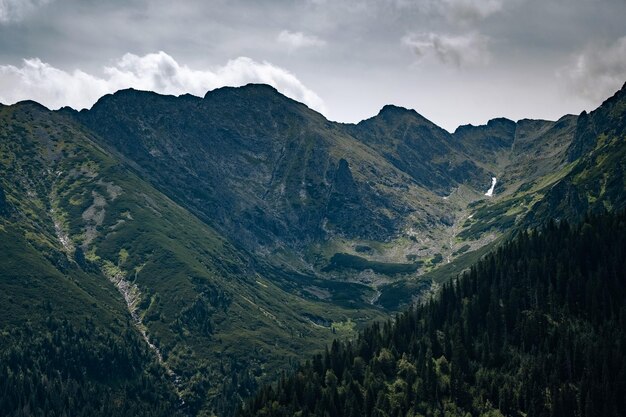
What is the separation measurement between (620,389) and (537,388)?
23160 mm

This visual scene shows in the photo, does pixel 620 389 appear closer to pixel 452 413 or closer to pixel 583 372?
pixel 583 372

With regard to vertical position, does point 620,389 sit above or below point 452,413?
above

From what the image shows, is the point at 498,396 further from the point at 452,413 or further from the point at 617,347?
the point at 617,347

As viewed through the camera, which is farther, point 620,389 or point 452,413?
point 452,413

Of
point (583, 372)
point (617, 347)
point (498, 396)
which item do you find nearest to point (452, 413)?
point (498, 396)

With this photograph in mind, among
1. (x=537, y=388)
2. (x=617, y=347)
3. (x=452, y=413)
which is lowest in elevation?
(x=452, y=413)

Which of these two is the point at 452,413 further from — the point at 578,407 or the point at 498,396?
the point at 578,407

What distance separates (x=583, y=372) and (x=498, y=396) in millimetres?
27458

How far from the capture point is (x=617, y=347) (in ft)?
653

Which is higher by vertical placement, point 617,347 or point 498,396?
point 617,347

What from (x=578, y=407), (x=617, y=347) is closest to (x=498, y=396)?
(x=578, y=407)

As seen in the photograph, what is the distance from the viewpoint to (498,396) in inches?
7781

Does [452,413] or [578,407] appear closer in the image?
[578,407]

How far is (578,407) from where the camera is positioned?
→ 18212 centimetres
